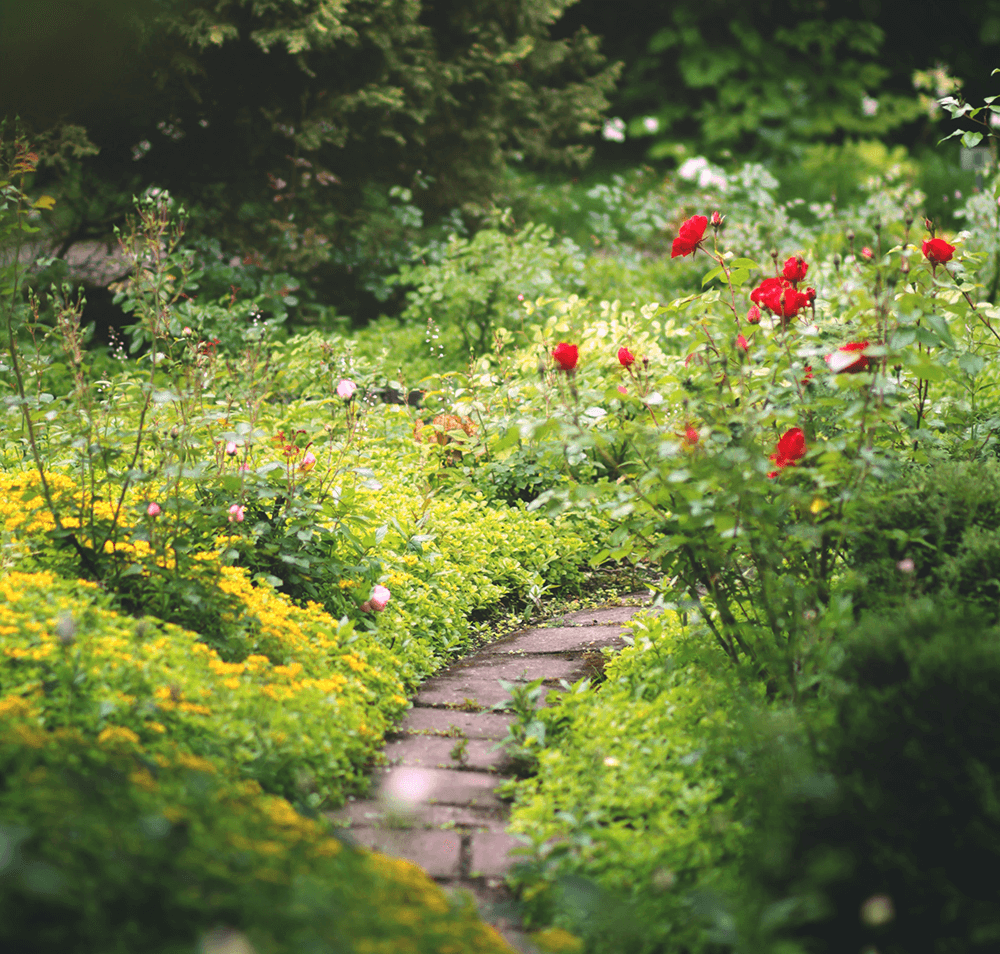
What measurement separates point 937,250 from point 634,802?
187 cm

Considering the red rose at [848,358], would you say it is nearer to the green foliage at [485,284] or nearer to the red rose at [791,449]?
the red rose at [791,449]

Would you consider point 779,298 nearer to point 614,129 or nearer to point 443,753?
point 443,753

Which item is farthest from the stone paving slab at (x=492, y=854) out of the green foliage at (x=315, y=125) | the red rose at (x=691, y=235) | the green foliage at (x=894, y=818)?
the green foliage at (x=315, y=125)

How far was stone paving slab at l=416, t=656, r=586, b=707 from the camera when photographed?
10.1 ft

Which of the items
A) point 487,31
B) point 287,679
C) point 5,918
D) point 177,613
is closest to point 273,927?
point 5,918

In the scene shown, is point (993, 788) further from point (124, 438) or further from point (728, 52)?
point (728, 52)

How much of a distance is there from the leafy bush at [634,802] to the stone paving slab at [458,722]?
0.18 meters

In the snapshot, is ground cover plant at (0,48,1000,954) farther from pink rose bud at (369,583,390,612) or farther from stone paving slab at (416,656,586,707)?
stone paving slab at (416,656,586,707)

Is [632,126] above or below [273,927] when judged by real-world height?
above

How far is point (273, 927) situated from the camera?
1.33 m

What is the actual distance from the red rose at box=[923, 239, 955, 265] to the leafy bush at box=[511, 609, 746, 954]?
4.60 feet

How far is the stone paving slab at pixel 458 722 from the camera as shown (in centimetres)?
283

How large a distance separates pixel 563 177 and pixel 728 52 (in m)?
3.02

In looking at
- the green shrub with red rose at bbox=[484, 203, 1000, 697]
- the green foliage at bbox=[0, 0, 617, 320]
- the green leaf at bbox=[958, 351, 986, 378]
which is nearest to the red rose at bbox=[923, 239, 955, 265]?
the green shrub with red rose at bbox=[484, 203, 1000, 697]
